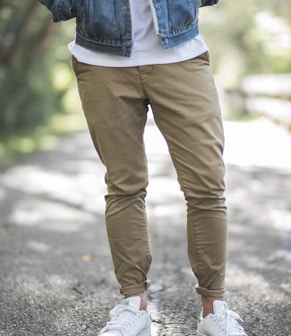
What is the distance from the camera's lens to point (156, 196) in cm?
602

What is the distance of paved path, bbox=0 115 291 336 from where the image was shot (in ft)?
9.30

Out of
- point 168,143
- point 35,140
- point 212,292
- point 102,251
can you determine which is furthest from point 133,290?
point 35,140

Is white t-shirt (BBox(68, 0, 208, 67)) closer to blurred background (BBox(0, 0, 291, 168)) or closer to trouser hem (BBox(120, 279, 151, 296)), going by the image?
trouser hem (BBox(120, 279, 151, 296))

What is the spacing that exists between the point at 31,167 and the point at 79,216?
2789mm

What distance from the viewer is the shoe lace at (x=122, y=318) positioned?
2.45 m

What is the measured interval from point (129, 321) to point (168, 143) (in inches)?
26.0

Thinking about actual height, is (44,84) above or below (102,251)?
below

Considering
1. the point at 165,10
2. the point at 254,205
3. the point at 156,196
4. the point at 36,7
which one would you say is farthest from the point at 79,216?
the point at 36,7

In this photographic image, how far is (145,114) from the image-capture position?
98.5 inches

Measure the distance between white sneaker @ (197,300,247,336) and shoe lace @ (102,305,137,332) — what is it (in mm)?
260

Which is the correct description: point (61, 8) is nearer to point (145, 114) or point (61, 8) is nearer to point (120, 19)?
point (120, 19)

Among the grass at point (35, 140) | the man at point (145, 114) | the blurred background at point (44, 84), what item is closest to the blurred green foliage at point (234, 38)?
the blurred background at point (44, 84)

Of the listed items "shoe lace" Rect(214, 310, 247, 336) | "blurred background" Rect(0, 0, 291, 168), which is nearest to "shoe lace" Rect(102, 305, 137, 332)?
"shoe lace" Rect(214, 310, 247, 336)

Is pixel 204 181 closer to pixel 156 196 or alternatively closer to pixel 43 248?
pixel 43 248
